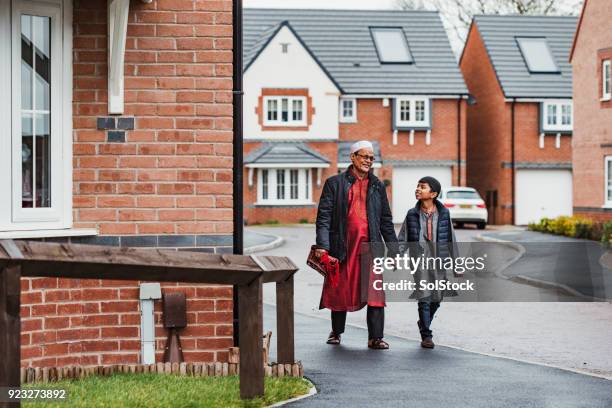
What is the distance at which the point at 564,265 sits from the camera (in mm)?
23047

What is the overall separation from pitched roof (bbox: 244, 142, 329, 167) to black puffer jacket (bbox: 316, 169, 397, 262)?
36.9 m

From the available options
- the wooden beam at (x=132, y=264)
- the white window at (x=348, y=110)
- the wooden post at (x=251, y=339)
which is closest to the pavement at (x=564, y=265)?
the wooden post at (x=251, y=339)

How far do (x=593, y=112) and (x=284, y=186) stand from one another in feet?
53.7

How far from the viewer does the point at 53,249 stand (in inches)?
243

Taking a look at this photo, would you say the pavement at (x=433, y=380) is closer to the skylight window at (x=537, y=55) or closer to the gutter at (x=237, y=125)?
the gutter at (x=237, y=125)

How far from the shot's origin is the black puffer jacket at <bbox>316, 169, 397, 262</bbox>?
10.6 m

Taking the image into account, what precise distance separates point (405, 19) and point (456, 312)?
3850 cm

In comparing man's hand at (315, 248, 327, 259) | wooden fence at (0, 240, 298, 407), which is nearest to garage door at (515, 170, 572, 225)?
man's hand at (315, 248, 327, 259)

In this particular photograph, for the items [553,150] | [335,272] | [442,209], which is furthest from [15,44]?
[553,150]

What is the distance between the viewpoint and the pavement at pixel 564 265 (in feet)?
62.6

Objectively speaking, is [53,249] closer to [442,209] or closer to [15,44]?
[15,44]

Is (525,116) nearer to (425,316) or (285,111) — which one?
(285,111)

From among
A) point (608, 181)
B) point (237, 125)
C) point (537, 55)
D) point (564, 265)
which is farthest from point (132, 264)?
point (537, 55)

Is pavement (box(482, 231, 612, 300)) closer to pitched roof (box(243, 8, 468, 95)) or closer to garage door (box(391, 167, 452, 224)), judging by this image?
garage door (box(391, 167, 452, 224))
